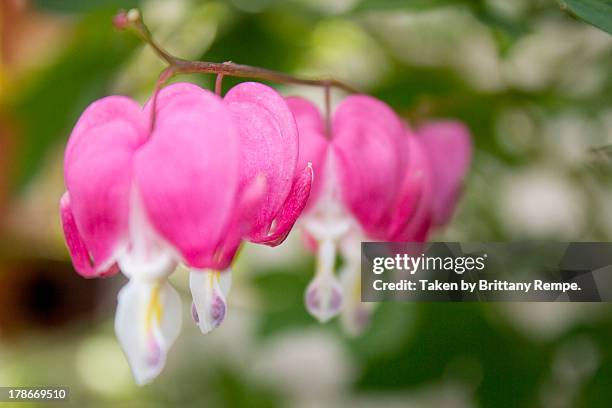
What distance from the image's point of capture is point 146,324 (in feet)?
1.80

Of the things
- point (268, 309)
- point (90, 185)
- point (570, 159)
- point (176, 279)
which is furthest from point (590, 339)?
point (176, 279)

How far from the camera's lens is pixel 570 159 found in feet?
4.41

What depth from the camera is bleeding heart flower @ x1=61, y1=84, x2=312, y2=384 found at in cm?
51

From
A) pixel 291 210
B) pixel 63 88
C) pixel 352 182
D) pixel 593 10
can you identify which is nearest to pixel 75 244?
pixel 291 210

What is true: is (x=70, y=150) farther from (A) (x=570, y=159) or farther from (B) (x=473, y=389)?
(A) (x=570, y=159)

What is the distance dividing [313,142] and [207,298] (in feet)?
0.78

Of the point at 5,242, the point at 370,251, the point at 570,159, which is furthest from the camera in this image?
the point at 5,242

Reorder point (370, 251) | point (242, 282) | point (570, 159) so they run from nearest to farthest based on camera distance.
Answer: point (370, 251) < point (570, 159) < point (242, 282)

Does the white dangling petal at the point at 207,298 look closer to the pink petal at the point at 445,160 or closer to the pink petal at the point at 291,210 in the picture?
the pink petal at the point at 291,210

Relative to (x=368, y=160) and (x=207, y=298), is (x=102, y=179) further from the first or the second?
(x=368, y=160)

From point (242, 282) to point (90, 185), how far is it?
118 cm

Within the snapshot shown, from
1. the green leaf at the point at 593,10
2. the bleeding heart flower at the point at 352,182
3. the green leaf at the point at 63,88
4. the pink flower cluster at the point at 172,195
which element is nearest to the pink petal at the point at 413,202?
the bleeding heart flower at the point at 352,182

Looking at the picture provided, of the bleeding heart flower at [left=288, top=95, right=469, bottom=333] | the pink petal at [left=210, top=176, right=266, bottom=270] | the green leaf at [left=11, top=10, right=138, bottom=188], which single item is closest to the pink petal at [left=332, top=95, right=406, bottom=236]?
the bleeding heart flower at [left=288, top=95, right=469, bottom=333]

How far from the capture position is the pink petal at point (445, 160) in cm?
93
